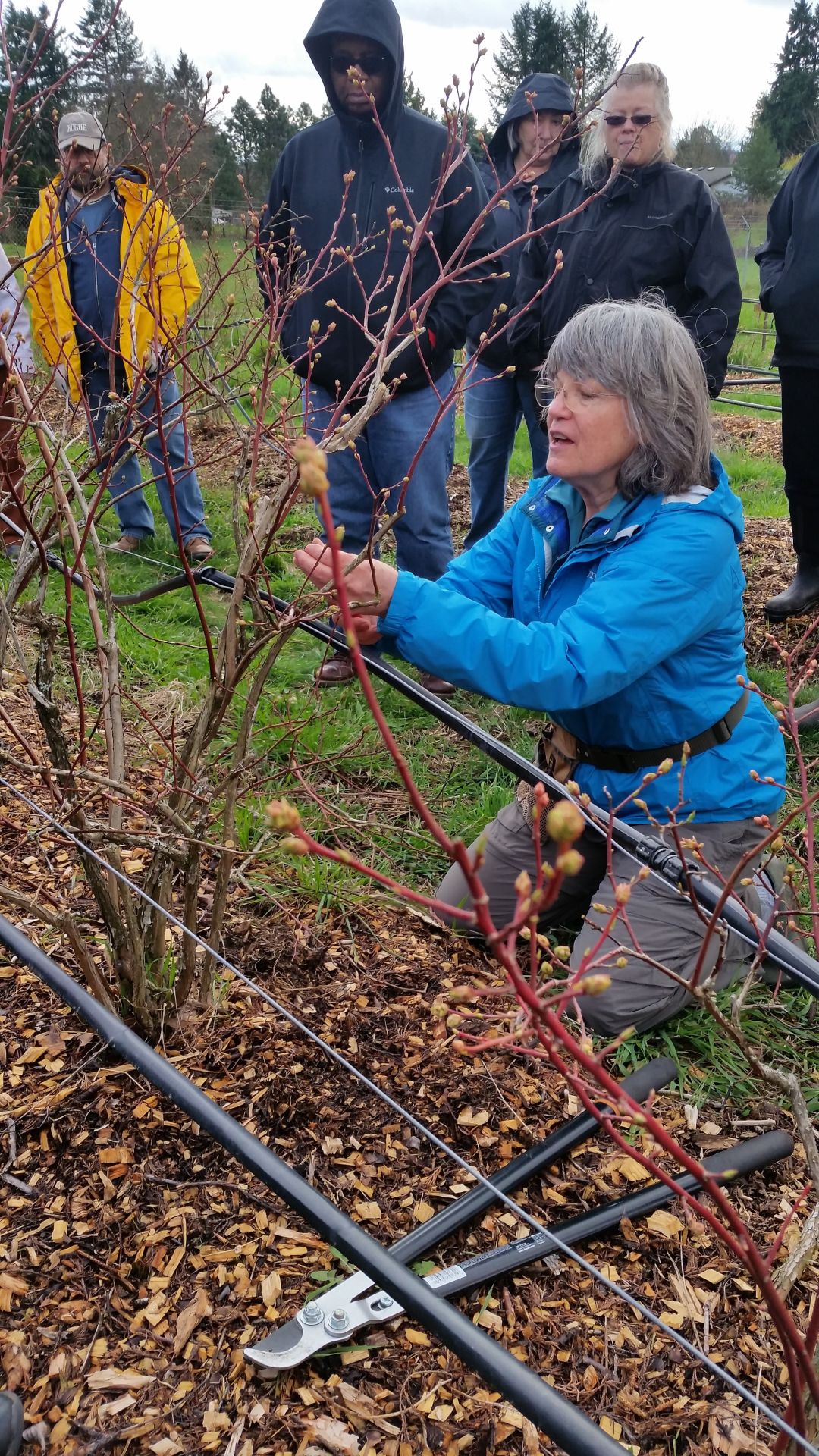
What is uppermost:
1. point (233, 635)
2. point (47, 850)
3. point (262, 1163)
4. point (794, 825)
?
point (233, 635)

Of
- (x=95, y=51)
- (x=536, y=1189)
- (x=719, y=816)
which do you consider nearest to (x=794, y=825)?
(x=719, y=816)

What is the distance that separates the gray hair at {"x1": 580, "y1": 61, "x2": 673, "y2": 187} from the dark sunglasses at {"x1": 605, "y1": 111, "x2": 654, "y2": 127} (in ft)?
0.11

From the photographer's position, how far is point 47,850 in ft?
9.03

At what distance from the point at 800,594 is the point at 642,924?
8.44ft

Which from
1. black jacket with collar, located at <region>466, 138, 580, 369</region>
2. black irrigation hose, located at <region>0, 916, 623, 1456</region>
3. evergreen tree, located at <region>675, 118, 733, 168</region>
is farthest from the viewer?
evergreen tree, located at <region>675, 118, 733, 168</region>

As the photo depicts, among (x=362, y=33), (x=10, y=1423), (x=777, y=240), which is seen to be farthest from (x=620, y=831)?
(x=777, y=240)

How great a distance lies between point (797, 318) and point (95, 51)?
2.97 meters

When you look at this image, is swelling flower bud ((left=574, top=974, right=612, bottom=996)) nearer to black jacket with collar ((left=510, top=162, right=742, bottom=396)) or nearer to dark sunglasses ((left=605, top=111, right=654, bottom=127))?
black jacket with collar ((left=510, top=162, right=742, bottom=396))

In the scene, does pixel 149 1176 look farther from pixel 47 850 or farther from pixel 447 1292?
pixel 47 850

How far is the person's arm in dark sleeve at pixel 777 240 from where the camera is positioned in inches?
162

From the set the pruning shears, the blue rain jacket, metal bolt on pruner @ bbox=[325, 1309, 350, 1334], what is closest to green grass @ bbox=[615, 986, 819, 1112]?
the pruning shears

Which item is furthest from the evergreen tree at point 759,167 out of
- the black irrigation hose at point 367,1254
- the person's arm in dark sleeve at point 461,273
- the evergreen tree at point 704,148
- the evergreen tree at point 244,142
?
the black irrigation hose at point 367,1254

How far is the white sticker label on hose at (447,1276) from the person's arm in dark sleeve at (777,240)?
3880mm

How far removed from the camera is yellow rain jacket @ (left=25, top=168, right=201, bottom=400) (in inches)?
70.4
